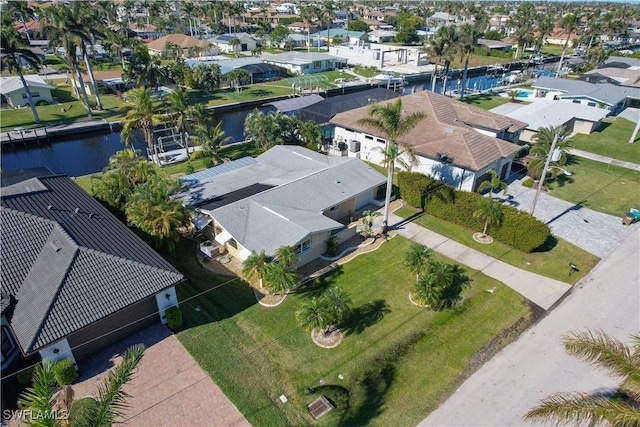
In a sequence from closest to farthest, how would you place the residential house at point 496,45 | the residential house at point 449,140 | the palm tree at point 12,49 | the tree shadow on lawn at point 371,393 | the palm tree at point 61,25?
the tree shadow on lawn at point 371,393 → the residential house at point 449,140 → the palm tree at point 12,49 → the palm tree at point 61,25 → the residential house at point 496,45

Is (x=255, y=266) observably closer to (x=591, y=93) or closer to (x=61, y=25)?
(x=61, y=25)

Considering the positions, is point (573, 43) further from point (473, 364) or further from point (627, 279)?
point (473, 364)

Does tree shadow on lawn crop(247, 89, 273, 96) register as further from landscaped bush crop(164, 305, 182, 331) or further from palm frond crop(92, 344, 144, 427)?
palm frond crop(92, 344, 144, 427)

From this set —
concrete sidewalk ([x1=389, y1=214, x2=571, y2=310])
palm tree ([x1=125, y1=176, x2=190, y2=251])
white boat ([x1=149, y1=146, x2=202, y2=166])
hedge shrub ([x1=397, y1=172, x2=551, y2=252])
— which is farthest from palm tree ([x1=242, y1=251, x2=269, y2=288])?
white boat ([x1=149, y1=146, x2=202, y2=166])

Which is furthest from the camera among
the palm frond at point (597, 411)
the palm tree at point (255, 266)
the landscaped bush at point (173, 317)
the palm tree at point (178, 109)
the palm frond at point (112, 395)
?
the palm tree at point (178, 109)

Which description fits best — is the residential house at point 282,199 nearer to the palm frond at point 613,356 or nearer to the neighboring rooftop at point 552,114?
the palm frond at point 613,356

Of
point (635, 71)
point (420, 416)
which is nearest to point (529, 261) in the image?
point (420, 416)

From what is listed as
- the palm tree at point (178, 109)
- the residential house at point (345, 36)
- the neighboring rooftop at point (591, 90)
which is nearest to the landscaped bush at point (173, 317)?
the palm tree at point (178, 109)
